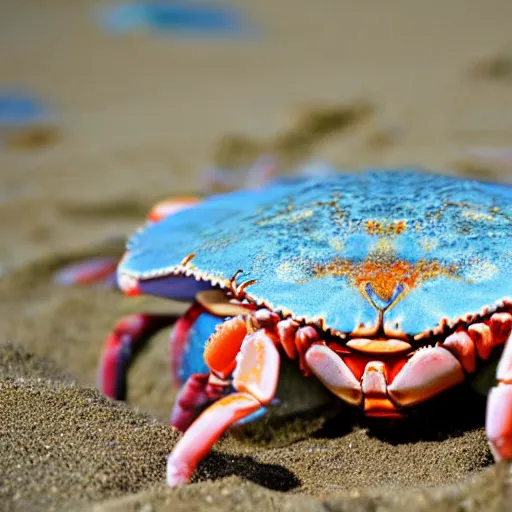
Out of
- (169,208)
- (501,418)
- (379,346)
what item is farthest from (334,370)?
(169,208)

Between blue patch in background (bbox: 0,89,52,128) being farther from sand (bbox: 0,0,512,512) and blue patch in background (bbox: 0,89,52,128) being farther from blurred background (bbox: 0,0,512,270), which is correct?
sand (bbox: 0,0,512,512)

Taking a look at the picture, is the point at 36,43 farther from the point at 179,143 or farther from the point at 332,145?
the point at 332,145

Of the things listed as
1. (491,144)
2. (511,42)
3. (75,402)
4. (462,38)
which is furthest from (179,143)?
(75,402)

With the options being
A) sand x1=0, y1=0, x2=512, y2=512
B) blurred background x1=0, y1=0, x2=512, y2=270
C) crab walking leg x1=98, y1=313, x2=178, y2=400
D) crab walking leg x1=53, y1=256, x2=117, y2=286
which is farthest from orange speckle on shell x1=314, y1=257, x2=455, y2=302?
blurred background x1=0, y1=0, x2=512, y2=270

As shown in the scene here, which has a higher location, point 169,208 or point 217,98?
point 169,208

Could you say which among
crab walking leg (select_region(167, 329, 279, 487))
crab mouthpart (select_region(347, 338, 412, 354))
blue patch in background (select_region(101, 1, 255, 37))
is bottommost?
blue patch in background (select_region(101, 1, 255, 37))

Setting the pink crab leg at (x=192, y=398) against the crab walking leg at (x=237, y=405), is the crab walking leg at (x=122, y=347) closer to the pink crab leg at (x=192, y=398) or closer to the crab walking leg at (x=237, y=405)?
the pink crab leg at (x=192, y=398)

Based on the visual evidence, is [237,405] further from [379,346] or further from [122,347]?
[122,347]
